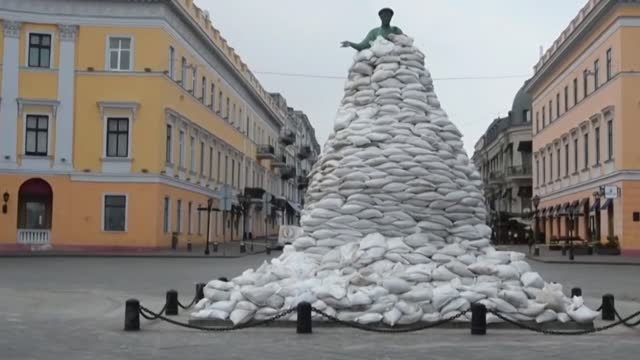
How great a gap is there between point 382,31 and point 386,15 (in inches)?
13.2

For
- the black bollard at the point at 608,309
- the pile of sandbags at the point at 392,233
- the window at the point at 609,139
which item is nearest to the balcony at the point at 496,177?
the window at the point at 609,139

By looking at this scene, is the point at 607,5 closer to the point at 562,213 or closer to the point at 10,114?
the point at 562,213

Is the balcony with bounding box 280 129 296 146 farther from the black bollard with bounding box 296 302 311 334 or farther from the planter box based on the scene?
the black bollard with bounding box 296 302 311 334

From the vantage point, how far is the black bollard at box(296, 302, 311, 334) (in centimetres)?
1173

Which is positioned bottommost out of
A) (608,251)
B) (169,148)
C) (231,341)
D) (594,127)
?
(231,341)

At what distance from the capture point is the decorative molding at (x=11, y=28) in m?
42.2

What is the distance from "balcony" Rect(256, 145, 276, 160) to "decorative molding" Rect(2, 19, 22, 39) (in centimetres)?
3846

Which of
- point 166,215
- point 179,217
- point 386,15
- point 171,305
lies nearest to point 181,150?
point 179,217

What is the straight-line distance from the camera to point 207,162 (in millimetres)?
56656

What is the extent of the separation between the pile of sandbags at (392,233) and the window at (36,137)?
30347 millimetres

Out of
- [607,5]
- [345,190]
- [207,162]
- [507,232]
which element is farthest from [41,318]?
[507,232]

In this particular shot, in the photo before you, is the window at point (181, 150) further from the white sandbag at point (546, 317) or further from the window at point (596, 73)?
the white sandbag at point (546, 317)

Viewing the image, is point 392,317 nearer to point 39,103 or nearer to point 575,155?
point 39,103

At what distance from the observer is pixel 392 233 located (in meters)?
13.9
